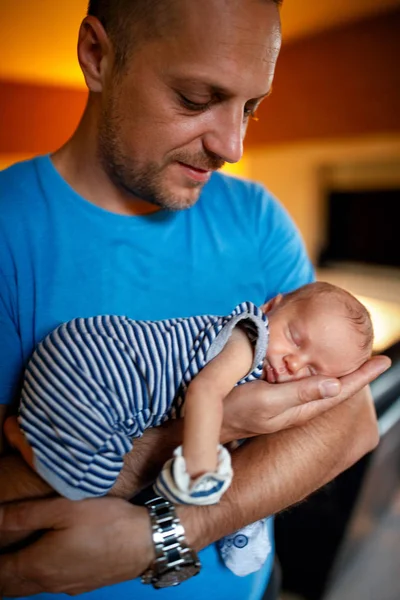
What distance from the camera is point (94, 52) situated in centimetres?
76

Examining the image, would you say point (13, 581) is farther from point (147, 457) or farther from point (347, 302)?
point (347, 302)

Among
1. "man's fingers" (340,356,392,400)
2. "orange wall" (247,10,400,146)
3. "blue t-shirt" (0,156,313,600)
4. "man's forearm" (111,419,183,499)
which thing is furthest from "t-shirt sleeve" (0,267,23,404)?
"orange wall" (247,10,400,146)

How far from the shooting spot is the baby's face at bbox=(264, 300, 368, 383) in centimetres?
78

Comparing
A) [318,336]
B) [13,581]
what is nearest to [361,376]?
[318,336]

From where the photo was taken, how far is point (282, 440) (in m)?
0.83

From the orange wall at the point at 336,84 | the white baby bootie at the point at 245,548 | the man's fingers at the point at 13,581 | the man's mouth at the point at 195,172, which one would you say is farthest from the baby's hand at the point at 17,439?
the orange wall at the point at 336,84

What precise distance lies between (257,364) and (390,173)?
10.3ft

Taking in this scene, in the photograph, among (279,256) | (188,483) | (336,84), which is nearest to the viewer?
(188,483)

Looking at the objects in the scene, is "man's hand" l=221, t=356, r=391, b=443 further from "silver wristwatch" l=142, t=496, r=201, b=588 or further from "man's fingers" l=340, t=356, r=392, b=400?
"silver wristwatch" l=142, t=496, r=201, b=588

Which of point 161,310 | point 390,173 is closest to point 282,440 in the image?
point 161,310

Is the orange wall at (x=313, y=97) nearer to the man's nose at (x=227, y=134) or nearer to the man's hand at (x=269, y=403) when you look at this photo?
the man's nose at (x=227, y=134)

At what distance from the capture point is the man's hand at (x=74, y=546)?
68 centimetres

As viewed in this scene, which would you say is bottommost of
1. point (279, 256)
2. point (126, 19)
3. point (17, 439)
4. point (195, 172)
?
point (17, 439)

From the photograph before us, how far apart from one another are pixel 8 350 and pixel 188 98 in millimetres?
469
